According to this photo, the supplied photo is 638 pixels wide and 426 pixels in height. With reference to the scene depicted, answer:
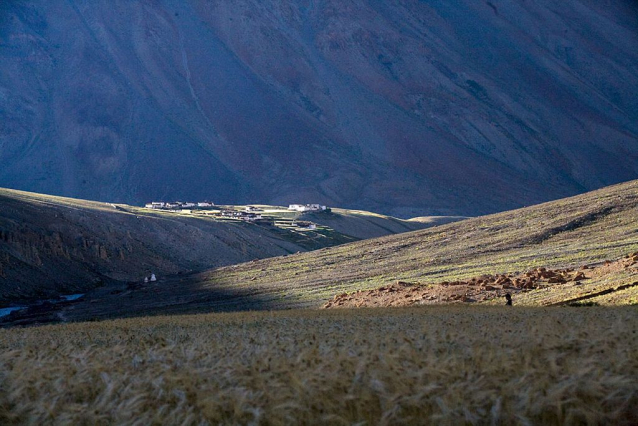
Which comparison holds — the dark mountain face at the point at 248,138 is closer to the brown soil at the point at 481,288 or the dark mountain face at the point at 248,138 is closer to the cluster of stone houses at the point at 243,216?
the cluster of stone houses at the point at 243,216

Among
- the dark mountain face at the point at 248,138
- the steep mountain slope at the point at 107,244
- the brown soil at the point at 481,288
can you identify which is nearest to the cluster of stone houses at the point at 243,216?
the steep mountain slope at the point at 107,244

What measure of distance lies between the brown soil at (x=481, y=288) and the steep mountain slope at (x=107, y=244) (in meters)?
31.8

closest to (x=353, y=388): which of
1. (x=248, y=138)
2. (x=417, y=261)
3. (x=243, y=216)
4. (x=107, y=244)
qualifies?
(x=417, y=261)

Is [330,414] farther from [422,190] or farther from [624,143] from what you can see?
[624,143]

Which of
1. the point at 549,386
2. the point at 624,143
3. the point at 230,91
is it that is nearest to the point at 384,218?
the point at 230,91

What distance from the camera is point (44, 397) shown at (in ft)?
19.3

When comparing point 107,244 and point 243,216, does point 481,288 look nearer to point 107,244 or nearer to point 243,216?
point 107,244

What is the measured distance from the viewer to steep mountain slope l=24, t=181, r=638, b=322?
37031 mm

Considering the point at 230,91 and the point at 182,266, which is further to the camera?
the point at 230,91

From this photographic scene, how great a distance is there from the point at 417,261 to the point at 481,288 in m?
17.3

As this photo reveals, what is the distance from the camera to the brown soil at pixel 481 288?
89.5ft

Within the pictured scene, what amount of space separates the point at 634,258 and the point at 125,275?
162 feet

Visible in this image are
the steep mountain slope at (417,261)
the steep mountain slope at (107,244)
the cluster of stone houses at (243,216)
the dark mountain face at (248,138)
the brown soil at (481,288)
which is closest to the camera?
the brown soil at (481,288)

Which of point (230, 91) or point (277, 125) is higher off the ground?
point (230, 91)
